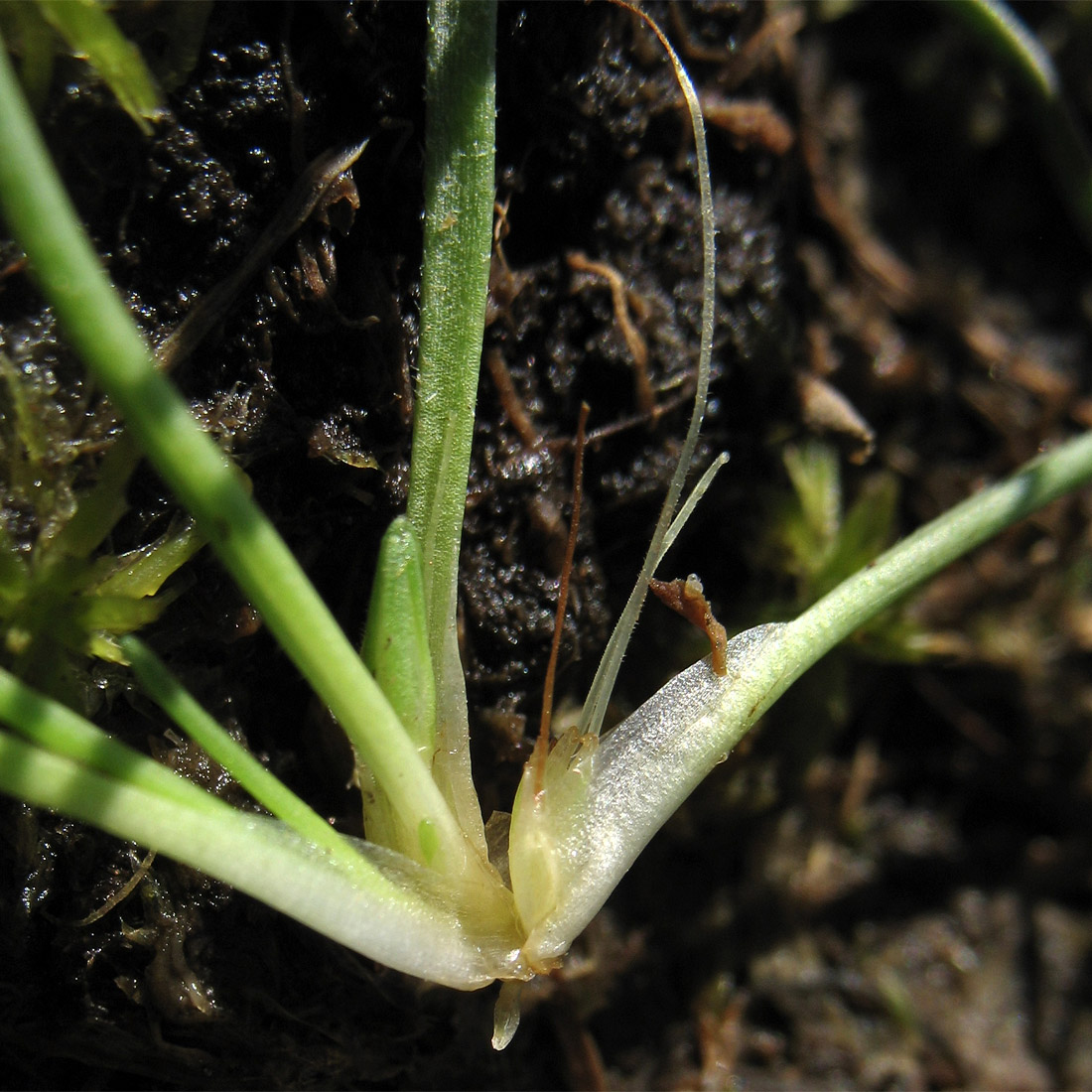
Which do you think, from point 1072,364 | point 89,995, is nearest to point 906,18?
point 1072,364

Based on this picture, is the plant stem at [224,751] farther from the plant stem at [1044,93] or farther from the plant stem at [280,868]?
the plant stem at [1044,93]

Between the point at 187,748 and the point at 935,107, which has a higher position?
the point at 187,748

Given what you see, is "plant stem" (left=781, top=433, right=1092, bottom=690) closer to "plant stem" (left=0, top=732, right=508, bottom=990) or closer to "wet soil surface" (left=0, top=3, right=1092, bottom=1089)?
"wet soil surface" (left=0, top=3, right=1092, bottom=1089)

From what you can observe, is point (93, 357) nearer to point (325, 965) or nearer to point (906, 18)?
point (325, 965)

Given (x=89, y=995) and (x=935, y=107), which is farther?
(x=935, y=107)

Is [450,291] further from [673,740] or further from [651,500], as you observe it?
[673,740]

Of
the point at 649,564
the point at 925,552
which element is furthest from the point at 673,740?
the point at 925,552
